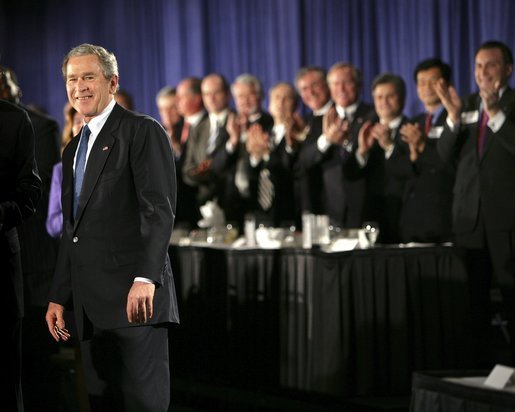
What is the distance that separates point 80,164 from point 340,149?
3324 millimetres

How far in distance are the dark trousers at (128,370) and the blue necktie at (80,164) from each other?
38cm

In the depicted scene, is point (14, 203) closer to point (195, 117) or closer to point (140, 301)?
point (140, 301)

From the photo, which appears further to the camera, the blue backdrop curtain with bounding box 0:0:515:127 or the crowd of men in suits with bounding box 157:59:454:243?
the blue backdrop curtain with bounding box 0:0:515:127

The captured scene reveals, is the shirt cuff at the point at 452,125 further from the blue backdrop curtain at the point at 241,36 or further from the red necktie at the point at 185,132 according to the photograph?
the red necktie at the point at 185,132

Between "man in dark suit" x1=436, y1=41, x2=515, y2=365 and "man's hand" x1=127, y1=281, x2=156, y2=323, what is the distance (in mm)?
2531

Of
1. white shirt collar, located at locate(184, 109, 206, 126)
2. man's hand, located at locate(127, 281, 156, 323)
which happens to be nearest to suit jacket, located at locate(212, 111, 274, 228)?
white shirt collar, located at locate(184, 109, 206, 126)

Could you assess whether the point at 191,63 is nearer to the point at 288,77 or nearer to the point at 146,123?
the point at 288,77

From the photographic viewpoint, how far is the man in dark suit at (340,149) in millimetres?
5660

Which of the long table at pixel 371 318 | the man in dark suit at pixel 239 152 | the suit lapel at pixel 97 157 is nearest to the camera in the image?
the suit lapel at pixel 97 157

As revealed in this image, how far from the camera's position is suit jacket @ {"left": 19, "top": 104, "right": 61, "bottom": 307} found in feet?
12.2

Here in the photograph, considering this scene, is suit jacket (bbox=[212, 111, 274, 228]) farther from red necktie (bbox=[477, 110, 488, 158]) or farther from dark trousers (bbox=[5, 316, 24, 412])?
dark trousers (bbox=[5, 316, 24, 412])

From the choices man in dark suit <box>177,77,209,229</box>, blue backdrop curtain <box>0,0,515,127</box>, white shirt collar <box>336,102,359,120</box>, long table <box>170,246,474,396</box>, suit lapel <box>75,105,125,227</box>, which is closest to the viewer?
suit lapel <box>75,105,125,227</box>

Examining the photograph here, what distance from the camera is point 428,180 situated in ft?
17.1

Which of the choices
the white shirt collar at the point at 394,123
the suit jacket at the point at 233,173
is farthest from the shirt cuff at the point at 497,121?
the suit jacket at the point at 233,173
